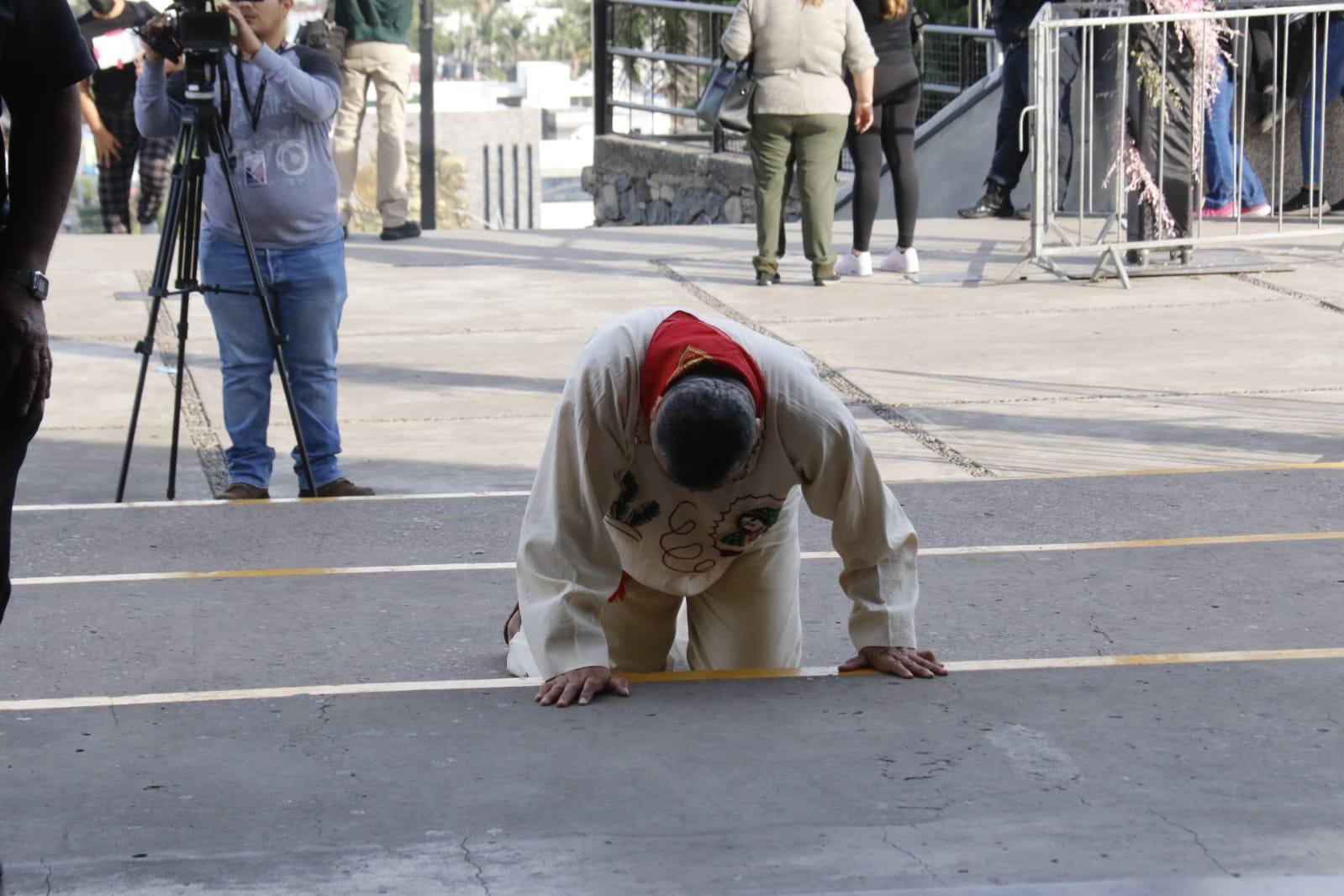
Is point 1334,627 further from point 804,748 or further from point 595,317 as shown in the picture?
point 595,317

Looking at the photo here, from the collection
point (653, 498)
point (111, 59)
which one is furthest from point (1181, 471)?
point (111, 59)

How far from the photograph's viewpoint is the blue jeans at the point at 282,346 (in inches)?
236

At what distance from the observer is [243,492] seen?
6086mm

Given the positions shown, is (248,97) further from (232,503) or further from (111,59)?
(111,59)

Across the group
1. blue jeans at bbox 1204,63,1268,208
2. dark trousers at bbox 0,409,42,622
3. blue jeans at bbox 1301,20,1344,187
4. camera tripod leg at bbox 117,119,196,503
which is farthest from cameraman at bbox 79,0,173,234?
dark trousers at bbox 0,409,42,622

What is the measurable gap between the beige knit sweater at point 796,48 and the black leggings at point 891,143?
22.9 inches

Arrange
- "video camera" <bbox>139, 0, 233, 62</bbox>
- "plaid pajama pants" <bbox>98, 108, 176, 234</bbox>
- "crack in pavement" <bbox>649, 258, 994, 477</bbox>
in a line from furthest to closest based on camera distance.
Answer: "plaid pajama pants" <bbox>98, 108, 176, 234</bbox>
"crack in pavement" <bbox>649, 258, 994, 477</bbox>
"video camera" <bbox>139, 0, 233, 62</bbox>

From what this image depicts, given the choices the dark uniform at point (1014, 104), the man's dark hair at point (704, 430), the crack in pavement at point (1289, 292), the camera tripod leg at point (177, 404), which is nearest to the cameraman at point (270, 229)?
the camera tripod leg at point (177, 404)

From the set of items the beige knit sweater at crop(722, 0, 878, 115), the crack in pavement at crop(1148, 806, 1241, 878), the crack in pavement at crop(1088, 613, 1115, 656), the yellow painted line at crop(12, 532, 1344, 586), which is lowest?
the crack in pavement at crop(1148, 806, 1241, 878)

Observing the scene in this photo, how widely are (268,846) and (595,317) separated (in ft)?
22.6

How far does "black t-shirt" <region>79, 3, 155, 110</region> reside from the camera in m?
10.9

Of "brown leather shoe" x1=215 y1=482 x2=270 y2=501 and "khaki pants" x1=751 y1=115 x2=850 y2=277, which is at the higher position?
"khaki pants" x1=751 y1=115 x2=850 y2=277

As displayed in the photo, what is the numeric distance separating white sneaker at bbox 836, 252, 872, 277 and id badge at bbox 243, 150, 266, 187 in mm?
5477

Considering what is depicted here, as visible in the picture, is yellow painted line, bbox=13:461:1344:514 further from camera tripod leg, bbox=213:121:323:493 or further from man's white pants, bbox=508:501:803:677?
man's white pants, bbox=508:501:803:677
